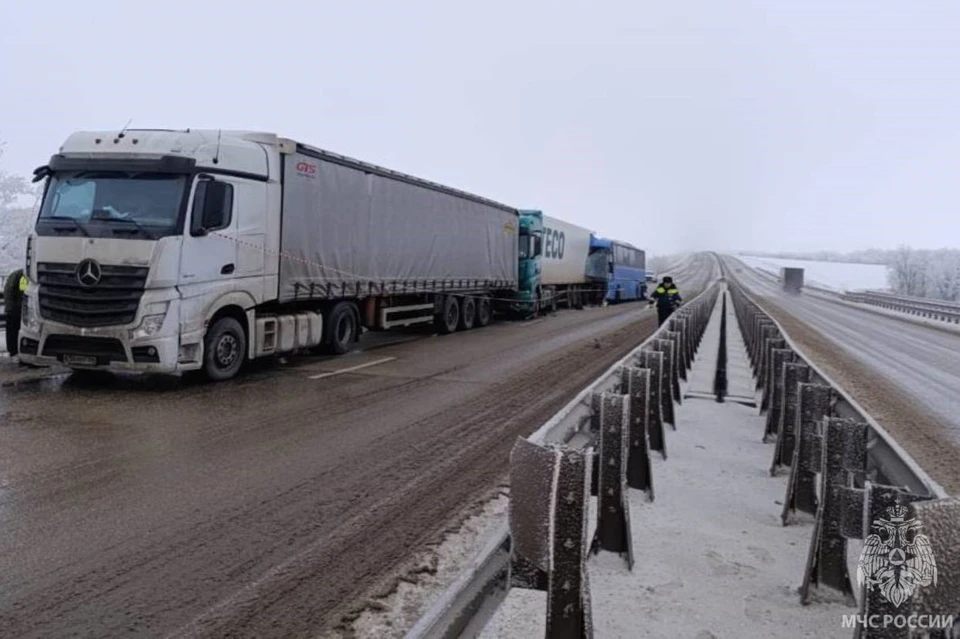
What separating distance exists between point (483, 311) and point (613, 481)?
1736 cm

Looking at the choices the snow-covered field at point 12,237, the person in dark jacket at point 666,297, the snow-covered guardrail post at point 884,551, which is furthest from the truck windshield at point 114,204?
the snow-covered field at point 12,237

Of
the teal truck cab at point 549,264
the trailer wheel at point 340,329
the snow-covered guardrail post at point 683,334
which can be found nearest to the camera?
the snow-covered guardrail post at point 683,334

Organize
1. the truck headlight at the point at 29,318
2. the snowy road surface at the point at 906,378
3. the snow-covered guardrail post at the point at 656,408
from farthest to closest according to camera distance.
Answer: the truck headlight at the point at 29,318 → the snowy road surface at the point at 906,378 → the snow-covered guardrail post at the point at 656,408

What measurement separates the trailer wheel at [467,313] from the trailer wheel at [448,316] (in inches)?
17.3

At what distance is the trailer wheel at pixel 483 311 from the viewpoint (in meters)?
20.8

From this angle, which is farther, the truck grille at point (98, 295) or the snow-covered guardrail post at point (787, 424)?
the truck grille at point (98, 295)

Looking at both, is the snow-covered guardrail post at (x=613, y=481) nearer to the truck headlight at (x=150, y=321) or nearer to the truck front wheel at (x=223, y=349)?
the truck headlight at (x=150, y=321)

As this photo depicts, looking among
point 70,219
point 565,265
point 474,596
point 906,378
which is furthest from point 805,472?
point 565,265

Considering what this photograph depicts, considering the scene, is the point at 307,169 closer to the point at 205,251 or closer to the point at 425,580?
the point at 205,251

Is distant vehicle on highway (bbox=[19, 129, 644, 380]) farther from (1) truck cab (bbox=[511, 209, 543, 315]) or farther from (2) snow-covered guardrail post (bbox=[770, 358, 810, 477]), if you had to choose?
(1) truck cab (bbox=[511, 209, 543, 315])

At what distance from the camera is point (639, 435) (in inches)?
190

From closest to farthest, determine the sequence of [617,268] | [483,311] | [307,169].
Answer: [307,169] < [483,311] < [617,268]

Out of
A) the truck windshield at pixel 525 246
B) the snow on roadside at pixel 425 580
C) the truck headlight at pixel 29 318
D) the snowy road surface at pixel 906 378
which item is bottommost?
the snow on roadside at pixel 425 580

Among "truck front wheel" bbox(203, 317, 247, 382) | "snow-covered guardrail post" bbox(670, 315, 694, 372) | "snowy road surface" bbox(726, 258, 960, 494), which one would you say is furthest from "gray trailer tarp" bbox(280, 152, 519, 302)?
"snowy road surface" bbox(726, 258, 960, 494)
